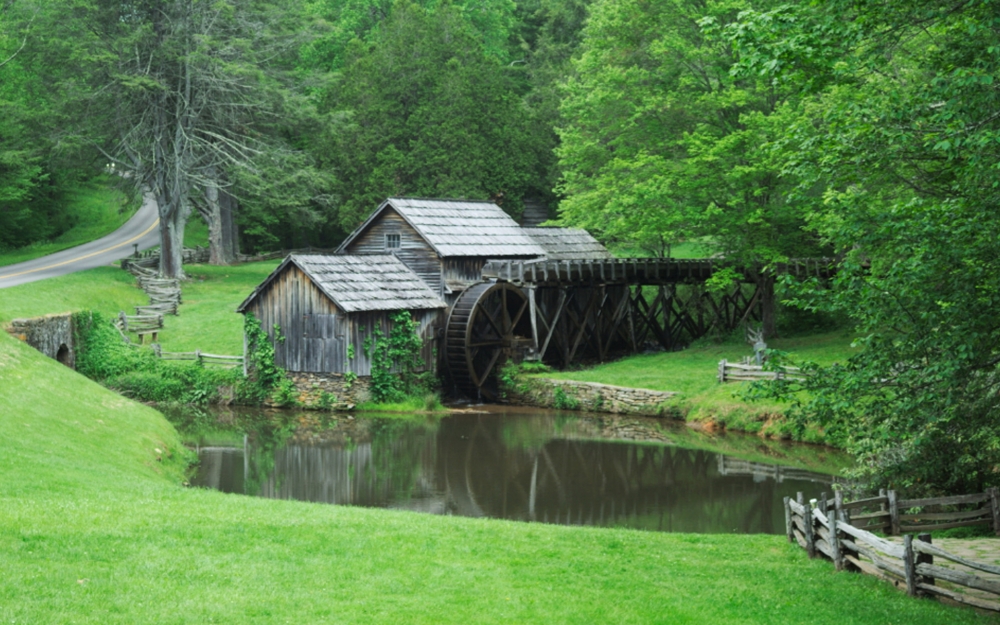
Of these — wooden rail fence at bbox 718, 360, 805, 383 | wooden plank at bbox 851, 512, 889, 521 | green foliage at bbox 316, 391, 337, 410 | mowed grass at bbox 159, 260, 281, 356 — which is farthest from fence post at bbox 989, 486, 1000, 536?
mowed grass at bbox 159, 260, 281, 356

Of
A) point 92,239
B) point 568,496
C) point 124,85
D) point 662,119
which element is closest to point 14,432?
point 568,496

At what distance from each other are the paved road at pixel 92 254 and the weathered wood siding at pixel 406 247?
1249 centimetres

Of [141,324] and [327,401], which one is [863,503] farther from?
[141,324]

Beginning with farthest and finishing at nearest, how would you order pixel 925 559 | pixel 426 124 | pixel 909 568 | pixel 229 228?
pixel 229 228 < pixel 426 124 < pixel 925 559 < pixel 909 568

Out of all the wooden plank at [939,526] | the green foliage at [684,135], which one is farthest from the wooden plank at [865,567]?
the green foliage at [684,135]

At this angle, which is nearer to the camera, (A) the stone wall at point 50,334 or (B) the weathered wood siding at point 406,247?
(A) the stone wall at point 50,334

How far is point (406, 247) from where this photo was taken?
3294 centimetres

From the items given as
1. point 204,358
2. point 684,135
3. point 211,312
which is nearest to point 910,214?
point 684,135

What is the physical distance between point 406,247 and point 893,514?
2126 centimetres

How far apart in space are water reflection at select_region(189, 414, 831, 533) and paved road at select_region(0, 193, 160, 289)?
17044 mm

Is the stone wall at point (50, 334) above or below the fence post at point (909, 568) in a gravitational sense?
above

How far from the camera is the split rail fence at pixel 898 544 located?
35.6 feet

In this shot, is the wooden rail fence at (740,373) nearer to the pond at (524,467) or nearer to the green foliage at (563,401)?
the pond at (524,467)

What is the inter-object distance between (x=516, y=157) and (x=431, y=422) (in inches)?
870
